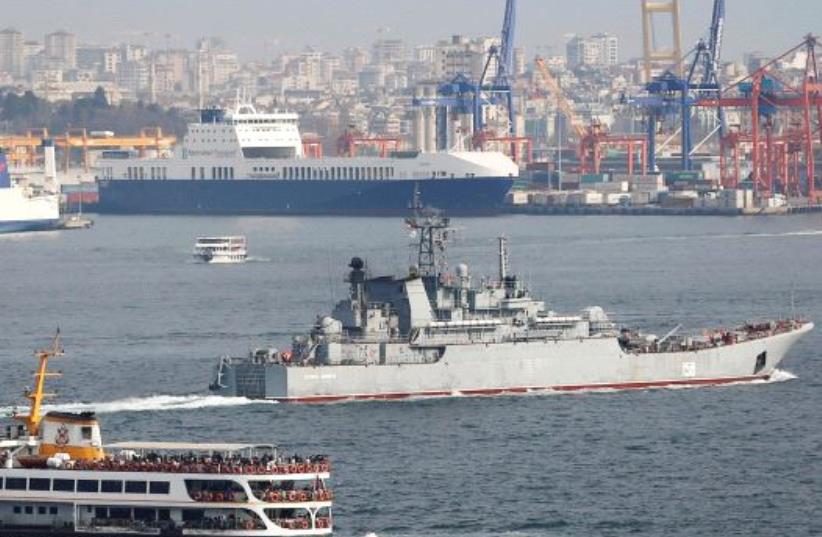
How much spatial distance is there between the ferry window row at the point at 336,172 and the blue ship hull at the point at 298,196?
386 mm

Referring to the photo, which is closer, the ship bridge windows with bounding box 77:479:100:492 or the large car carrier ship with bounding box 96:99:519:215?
the ship bridge windows with bounding box 77:479:100:492

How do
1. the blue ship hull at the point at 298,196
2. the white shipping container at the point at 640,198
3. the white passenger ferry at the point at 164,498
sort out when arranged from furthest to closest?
the white shipping container at the point at 640,198 < the blue ship hull at the point at 298,196 < the white passenger ferry at the point at 164,498

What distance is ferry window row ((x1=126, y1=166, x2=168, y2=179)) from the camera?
169875 mm

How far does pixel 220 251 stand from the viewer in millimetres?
108062

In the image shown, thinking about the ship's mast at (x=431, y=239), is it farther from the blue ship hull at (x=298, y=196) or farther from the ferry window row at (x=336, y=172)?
the ferry window row at (x=336, y=172)

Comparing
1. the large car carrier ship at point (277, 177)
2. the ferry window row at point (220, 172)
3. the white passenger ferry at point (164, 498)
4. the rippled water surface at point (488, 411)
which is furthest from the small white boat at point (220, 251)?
the white passenger ferry at point (164, 498)

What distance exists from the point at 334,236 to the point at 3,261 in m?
22.0

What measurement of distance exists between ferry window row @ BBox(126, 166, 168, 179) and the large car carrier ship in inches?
2.6

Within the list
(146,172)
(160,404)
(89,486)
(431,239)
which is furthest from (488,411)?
(146,172)

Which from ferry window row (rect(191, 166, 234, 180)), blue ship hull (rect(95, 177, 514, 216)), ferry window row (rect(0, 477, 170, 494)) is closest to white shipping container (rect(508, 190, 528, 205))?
blue ship hull (rect(95, 177, 514, 216))

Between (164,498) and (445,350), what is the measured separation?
20.7 m

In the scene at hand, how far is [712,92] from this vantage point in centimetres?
17888

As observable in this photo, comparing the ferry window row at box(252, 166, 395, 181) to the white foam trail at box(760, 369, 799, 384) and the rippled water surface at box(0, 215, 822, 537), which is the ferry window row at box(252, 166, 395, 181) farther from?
the white foam trail at box(760, 369, 799, 384)

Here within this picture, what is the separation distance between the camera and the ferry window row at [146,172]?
16988cm
